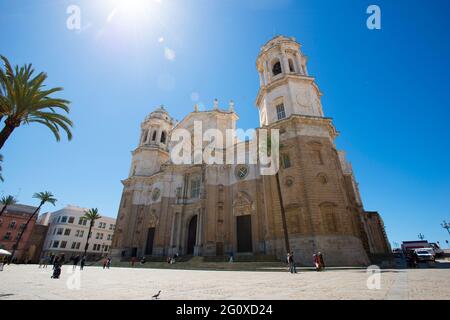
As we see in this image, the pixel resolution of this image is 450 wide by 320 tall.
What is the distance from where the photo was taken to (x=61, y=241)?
52469 mm

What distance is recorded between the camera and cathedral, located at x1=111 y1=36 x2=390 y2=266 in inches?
766

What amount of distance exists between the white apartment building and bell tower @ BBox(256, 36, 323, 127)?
52561 millimetres

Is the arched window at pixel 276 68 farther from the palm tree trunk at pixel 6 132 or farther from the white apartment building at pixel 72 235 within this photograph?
the white apartment building at pixel 72 235

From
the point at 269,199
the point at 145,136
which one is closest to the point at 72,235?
the point at 145,136

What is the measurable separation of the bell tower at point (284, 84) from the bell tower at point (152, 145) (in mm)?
21038

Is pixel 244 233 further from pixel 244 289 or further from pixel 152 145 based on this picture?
pixel 152 145

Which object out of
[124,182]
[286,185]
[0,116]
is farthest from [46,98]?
[124,182]

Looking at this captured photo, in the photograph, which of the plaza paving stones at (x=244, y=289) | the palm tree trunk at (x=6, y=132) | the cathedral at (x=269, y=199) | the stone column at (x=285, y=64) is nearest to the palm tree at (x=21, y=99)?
the palm tree trunk at (x=6, y=132)

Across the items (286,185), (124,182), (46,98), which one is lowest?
(286,185)

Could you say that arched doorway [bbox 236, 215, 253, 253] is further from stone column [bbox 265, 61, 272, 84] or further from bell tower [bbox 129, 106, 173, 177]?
bell tower [bbox 129, 106, 173, 177]

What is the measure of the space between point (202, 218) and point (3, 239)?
163 feet

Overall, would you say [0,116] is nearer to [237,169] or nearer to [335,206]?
[237,169]

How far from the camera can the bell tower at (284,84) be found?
83.4ft

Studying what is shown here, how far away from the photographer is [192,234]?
97.7ft
